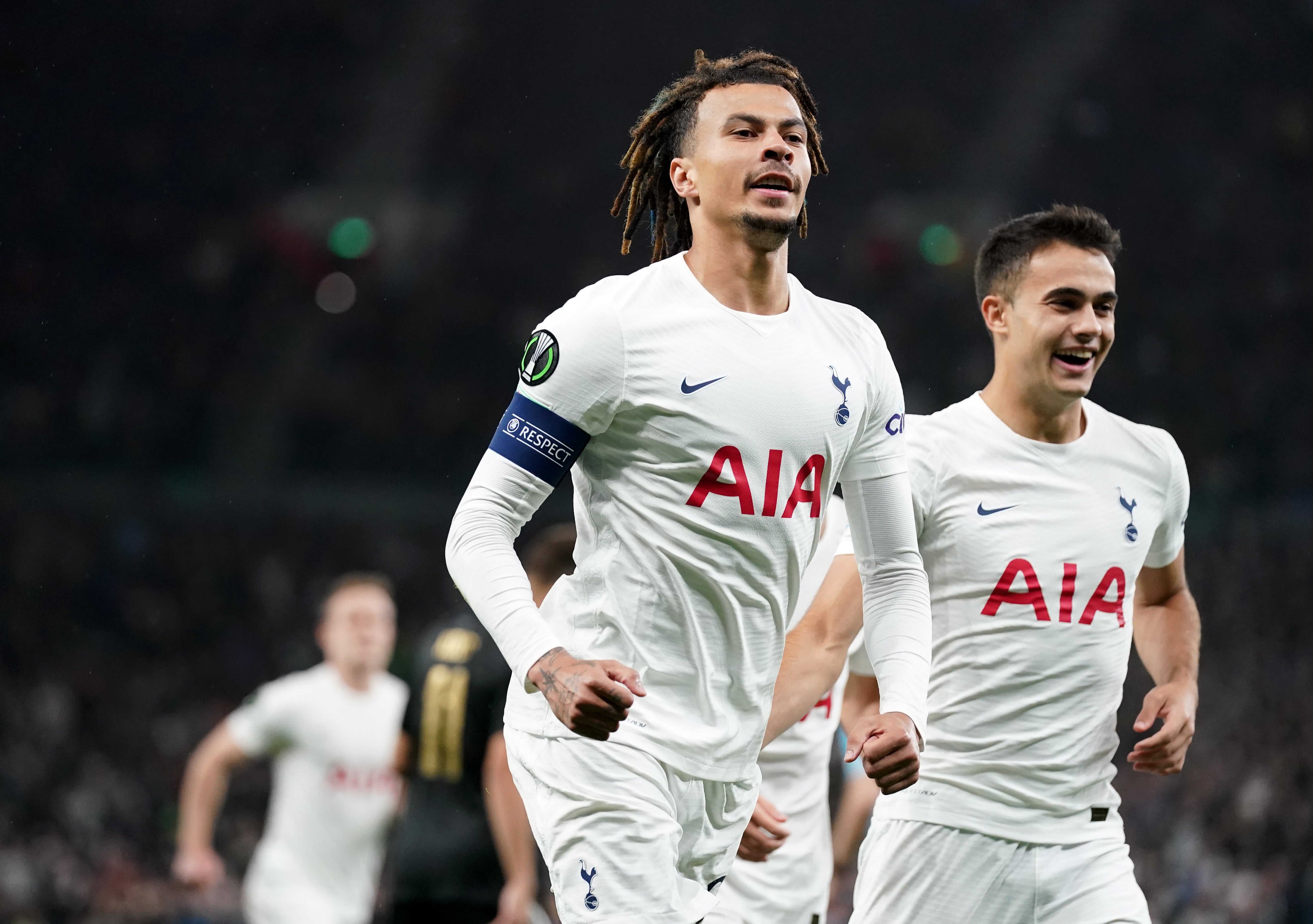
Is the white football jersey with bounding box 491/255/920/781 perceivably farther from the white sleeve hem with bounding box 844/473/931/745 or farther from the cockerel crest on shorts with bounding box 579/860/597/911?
the cockerel crest on shorts with bounding box 579/860/597/911

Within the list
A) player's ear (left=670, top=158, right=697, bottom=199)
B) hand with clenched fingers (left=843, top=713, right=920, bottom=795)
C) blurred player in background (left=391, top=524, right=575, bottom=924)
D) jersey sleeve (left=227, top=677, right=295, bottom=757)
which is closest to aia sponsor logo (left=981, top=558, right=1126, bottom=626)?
hand with clenched fingers (left=843, top=713, right=920, bottom=795)

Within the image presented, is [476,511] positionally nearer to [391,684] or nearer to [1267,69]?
[391,684]

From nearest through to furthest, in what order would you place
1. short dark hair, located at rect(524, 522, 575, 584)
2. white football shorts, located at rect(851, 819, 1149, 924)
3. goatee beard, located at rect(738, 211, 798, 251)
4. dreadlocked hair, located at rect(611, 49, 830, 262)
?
goatee beard, located at rect(738, 211, 798, 251) < dreadlocked hair, located at rect(611, 49, 830, 262) < white football shorts, located at rect(851, 819, 1149, 924) < short dark hair, located at rect(524, 522, 575, 584)

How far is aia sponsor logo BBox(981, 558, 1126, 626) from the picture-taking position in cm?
403

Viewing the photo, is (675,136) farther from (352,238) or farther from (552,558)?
(352,238)

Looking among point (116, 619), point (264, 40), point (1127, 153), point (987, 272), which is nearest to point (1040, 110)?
point (1127, 153)

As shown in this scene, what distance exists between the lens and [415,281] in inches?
902

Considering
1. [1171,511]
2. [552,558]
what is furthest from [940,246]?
[1171,511]

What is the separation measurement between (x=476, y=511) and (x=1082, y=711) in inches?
71.4

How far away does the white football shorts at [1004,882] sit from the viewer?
3.95 m

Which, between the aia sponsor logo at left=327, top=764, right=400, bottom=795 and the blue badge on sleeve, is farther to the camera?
the aia sponsor logo at left=327, top=764, right=400, bottom=795

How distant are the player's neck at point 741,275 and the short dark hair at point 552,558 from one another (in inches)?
95.8

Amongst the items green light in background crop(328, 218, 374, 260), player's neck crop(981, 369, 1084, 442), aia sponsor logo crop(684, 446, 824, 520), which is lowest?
aia sponsor logo crop(684, 446, 824, 520)

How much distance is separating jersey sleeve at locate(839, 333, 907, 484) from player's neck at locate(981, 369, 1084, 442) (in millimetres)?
831
